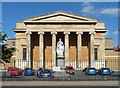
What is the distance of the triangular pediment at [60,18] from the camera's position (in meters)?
49.8

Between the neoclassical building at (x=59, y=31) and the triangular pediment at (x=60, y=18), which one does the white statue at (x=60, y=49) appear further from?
the triangular pediment at (x=60, y=18)

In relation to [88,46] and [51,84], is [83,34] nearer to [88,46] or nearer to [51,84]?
[88,46]

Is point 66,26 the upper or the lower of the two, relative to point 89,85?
upper

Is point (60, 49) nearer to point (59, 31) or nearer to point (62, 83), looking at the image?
point (59, 31)

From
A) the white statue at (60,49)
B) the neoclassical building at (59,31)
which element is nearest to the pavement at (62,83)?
the white statue at (60,49)

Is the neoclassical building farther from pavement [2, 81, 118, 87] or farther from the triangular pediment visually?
pavement [2, 81, 118, 87]

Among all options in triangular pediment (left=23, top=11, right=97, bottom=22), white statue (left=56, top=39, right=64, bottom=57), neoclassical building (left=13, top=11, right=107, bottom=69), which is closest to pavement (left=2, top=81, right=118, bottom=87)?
white statue (left=56, top=39, right=64, bottom=57)

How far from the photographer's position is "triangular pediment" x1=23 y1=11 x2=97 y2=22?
49.8m

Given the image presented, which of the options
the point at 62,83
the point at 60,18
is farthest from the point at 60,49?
the point at 62,83

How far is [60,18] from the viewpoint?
50.5 metres

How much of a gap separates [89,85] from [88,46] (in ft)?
123

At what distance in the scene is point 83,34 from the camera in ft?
177

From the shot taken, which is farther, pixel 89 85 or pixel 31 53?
pixel 31 53

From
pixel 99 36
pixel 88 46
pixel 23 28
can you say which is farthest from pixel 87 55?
pixel 23 28
